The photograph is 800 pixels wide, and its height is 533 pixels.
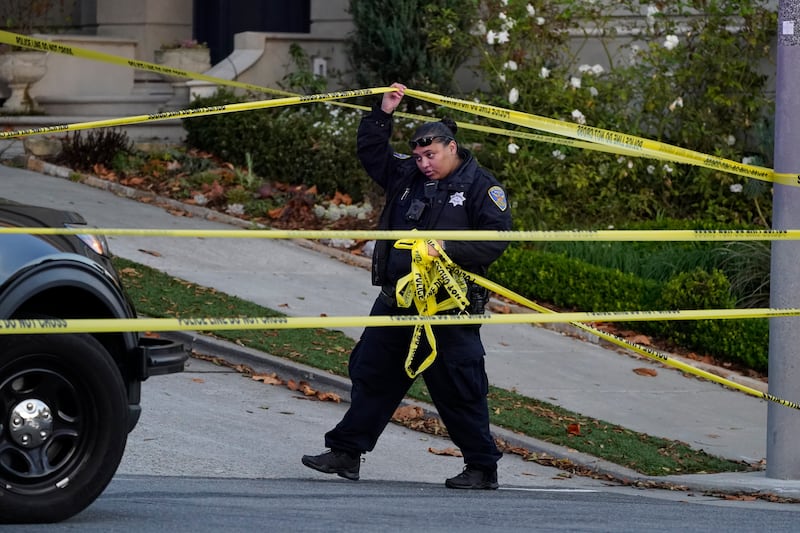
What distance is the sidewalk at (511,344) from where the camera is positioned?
8469 mm

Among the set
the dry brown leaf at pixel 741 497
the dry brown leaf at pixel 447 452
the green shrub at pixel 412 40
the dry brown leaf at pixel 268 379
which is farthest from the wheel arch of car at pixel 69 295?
the green shrub at pixel 412 40

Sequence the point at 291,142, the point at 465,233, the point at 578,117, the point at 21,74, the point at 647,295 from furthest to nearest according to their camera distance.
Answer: the point at 21,74 < the point at 291,142 < the point at 578,117 < the point at 647,295 < the point at 465,233

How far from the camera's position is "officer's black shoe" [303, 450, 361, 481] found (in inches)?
255

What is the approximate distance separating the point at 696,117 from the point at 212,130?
5.30 metres

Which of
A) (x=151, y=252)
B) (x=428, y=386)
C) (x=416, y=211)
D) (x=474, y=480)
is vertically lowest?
(x=474, y=480)

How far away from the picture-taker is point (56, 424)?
495 centimetres

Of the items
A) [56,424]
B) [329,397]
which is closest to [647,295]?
[329,397]

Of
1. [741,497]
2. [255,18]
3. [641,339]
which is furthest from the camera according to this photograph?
[255,18]

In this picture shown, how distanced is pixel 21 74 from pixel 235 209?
15.6 feet

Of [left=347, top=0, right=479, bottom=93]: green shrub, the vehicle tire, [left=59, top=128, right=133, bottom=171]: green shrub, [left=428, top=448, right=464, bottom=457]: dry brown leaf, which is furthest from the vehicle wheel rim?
[left=347, top=0, right=479, bottom=93]: green shrub

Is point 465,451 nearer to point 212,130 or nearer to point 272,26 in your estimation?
point 212,130

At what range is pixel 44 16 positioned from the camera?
64.1 ft

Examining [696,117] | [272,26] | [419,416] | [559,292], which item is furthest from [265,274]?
[272,26]

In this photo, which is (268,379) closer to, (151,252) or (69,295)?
(151,252)
